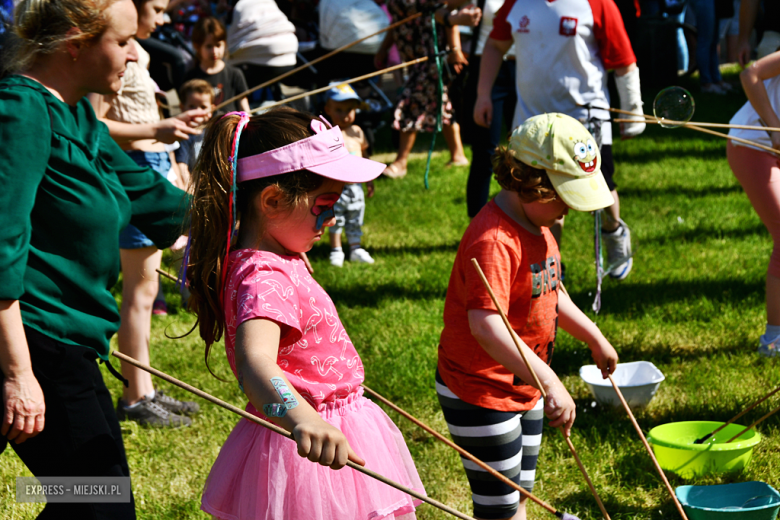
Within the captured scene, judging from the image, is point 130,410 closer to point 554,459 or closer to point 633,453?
point 554,459

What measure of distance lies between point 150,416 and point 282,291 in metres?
2.10

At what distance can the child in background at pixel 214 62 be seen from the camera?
631cm

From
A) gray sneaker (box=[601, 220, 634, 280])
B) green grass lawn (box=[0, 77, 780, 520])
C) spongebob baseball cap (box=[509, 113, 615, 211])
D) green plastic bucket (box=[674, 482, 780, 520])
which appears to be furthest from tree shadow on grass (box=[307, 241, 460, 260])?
spongebob baseball cap (box=[509, 113, 615, 211])

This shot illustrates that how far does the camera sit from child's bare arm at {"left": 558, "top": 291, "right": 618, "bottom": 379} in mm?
2498

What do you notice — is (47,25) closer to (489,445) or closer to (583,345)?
(489,445)

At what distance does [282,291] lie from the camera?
1847mm

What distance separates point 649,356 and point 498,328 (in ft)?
6.99

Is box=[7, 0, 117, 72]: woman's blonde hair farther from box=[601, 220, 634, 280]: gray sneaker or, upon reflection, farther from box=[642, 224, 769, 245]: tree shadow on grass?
box=[642, 224, 769, 245]: tree shadow on grass

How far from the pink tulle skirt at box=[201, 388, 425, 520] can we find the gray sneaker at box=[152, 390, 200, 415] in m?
1.87

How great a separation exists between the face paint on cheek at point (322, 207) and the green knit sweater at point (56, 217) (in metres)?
0.65

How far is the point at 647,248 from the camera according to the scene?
18.8 ft

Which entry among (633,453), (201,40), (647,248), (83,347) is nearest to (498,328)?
(83,347)

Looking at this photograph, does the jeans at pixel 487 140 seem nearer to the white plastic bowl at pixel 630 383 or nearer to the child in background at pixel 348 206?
the child in background at pixel 348 206

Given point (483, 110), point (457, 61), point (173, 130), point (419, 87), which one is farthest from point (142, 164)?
point (419, 87)
